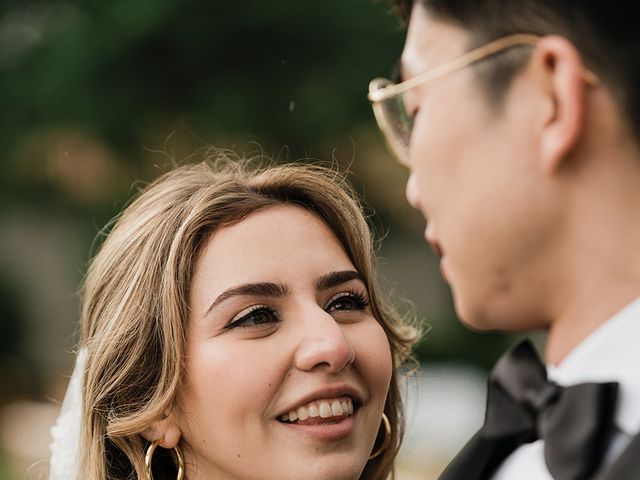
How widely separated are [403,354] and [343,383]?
93 cm

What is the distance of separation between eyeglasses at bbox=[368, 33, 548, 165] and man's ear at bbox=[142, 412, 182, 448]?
1.54 meters

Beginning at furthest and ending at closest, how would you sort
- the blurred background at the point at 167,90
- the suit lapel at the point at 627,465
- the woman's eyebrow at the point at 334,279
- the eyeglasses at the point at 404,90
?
1. the blurred background at the point at 167,90
2. the woman's eyebrow at the point at 334,279
3. the eyeglasses at the point at 404,90
4. the suit lapel at the point at 627,465

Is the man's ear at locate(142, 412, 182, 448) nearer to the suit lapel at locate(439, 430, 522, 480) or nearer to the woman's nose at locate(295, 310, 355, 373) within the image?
the woman's nose at locate(295, 310, 355, 373)

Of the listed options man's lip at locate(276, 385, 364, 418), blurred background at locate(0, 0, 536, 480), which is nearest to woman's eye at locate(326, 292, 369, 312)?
man's lip at locate(276, 385, 364, 418)

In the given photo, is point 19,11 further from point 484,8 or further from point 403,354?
point 484,8

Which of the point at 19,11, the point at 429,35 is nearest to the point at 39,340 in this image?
the point at 19,11

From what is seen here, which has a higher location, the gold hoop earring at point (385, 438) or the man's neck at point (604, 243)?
the man's neck at point (604, 243)

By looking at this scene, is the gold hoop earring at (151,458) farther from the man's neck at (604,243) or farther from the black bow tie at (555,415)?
the man's neck at (604,243)

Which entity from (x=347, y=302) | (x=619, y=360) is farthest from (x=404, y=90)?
(x=347, y=302)

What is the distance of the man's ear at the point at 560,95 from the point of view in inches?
72.1

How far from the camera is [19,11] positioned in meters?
12.4

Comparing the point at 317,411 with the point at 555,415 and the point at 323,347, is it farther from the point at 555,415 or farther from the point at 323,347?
the point at 555,415

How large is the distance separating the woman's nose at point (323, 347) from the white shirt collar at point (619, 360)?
1.25 metres

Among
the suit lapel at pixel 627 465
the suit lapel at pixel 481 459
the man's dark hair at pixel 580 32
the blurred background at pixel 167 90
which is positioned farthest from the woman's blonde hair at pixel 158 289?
the blurred background at pixel 167 90
